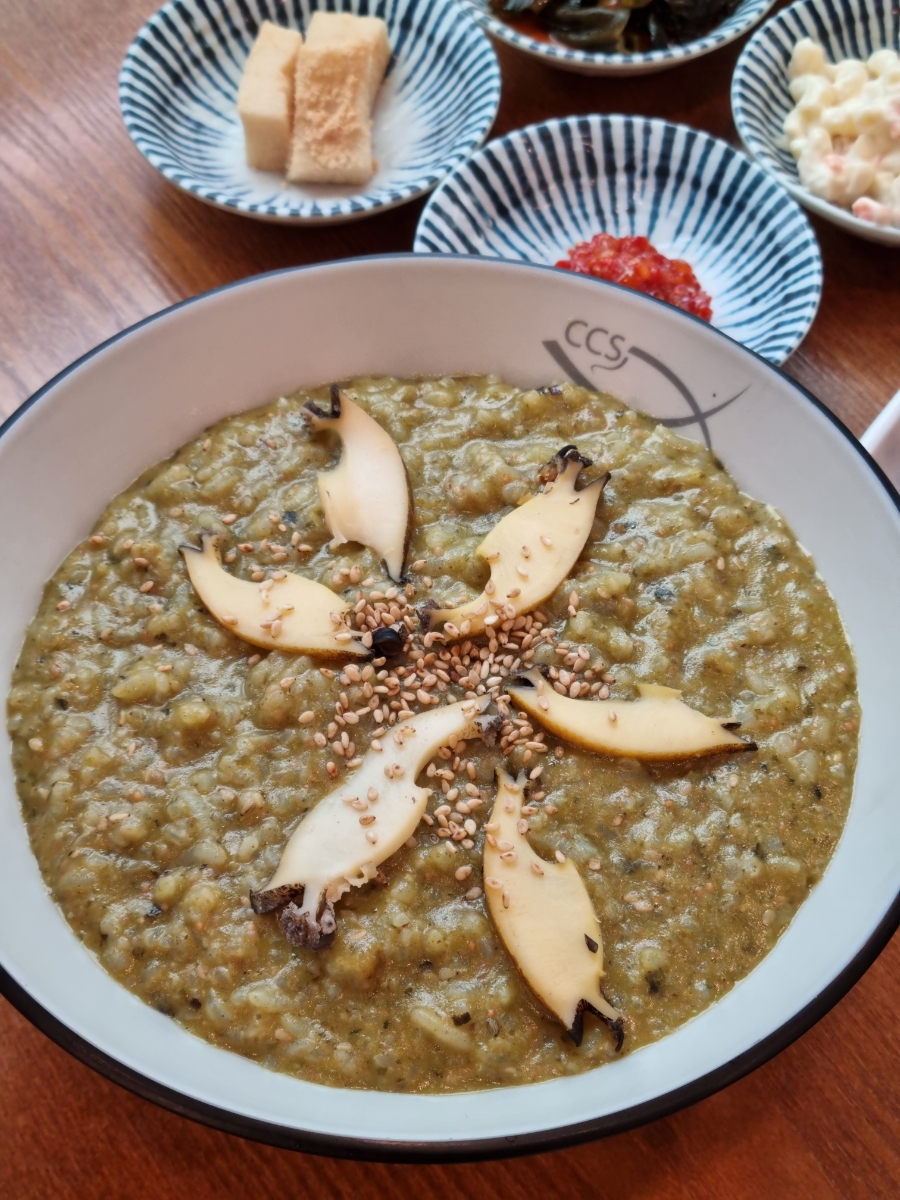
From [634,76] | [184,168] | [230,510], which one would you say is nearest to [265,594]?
[230,510]

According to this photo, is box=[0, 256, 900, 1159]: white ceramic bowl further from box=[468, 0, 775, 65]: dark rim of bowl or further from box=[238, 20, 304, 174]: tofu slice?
box=[468, 0, 775, 65]: dark rim of bowl

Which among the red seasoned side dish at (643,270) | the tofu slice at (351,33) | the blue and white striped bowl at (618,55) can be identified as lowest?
the red seasoned side dish at (643,270)

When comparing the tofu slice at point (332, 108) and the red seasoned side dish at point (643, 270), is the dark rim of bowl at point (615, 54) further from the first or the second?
the red seasoned side dish at point (643, 270)

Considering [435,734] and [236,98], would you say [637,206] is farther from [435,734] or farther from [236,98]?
[435,734]

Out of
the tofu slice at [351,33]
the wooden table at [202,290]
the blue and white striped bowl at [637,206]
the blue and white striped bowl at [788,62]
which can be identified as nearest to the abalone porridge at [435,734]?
the wooden table at [202,290]

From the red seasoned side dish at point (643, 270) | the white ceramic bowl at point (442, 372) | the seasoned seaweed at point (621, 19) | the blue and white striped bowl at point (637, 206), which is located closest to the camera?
the white ceramic bowl at point (442, 372)
